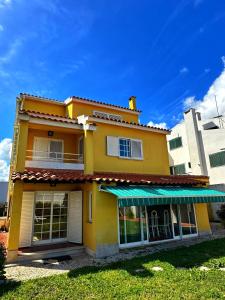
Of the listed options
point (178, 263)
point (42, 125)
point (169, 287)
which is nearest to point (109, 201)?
point (178, 263)

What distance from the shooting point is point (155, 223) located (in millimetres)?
25172

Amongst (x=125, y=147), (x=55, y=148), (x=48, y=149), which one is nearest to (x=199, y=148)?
(x=125, y=147)

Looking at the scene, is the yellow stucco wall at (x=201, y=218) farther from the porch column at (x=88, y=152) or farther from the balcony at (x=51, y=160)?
the balcony at (x=51, y=160)

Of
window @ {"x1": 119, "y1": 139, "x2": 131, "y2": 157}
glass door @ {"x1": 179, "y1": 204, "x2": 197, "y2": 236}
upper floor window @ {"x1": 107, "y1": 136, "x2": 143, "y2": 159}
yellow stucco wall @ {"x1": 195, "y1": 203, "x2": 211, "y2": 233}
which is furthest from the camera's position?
window @ {"x1": 119, "y1": 139, "x2": 131, "y2": 157}

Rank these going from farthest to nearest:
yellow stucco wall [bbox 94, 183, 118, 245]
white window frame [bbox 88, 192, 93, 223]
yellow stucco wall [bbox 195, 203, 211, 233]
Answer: yellow stucco wall [bbox 195, 203, 211, 233] < white window frame [bbox 88, 192, 93, 223] < yellow stucco wall [bbox 94, 183, 118, 245]

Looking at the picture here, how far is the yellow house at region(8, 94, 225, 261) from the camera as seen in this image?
67.5 ft

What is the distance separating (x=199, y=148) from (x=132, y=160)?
24.3m

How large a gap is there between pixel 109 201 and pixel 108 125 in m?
11.4

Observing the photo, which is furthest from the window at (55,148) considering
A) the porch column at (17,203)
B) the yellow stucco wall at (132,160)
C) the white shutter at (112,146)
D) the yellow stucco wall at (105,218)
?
the yellow stucco wall at (105,218)

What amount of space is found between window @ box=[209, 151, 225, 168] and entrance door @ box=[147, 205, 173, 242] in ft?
73.2

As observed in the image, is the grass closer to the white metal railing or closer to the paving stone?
the paving stone

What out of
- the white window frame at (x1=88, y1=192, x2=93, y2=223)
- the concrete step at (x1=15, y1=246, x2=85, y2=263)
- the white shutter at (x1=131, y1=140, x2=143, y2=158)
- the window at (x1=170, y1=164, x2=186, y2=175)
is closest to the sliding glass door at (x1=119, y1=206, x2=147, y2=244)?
the white window frame at (x1=88, y1=192, x2=93, y2=223)

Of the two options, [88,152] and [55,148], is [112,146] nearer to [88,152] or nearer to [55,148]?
[88,152]

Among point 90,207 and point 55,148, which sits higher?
point 55,148
